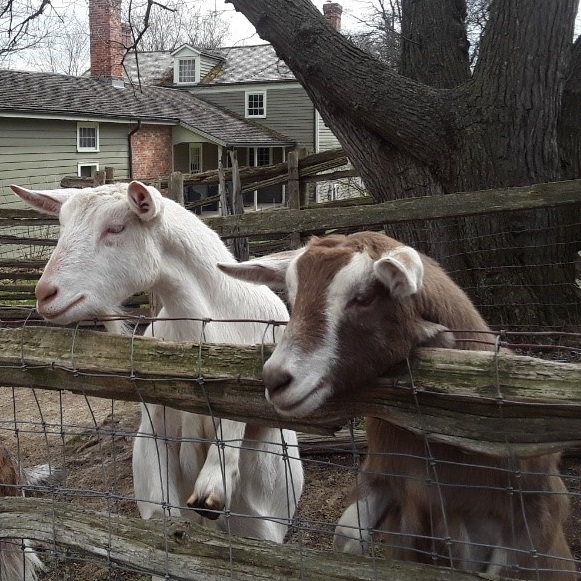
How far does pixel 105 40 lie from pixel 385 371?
28.0 meters

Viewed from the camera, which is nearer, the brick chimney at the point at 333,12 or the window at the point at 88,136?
the window at the point at 88,136

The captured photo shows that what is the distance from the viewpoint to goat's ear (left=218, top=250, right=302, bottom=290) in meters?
2.82

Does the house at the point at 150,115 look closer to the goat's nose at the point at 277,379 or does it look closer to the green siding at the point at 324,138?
the green siding at the point at 324,138

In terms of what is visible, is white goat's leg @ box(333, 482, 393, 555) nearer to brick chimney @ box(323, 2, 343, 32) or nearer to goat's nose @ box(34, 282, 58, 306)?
goat's nose @ box(34, 282, 58, 306)

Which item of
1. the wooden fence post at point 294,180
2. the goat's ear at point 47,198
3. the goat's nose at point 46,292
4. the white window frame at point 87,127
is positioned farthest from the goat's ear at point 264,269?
the white window frame at point 87,127

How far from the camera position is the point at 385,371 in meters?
2.18

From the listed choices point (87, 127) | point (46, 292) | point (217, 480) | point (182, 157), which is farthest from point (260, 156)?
point (217, 480)

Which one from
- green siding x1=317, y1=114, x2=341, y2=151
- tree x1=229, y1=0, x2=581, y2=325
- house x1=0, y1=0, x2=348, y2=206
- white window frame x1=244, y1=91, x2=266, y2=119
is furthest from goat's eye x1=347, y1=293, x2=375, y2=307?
white window frame x1=244, y1=91, x2=266, y2=119

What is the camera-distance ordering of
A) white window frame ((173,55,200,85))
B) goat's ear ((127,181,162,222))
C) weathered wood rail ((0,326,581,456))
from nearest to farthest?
weathered wood rail ((0,326,581,456)), goat's ear ((127,181,162,222)), white window frame ((173,55,200,85))

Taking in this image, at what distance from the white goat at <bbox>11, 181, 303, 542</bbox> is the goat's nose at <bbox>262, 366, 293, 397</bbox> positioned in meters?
1.10

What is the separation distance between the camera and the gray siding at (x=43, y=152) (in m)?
22.4

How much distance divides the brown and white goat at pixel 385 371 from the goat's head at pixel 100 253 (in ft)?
2.53

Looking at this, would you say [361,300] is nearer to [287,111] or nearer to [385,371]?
[385,371]

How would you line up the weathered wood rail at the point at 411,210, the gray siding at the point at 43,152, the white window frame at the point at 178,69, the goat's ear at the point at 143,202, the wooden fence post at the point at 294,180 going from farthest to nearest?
the white window frame at the point at 178,69 < the gray siding at the point at 43,152 < the wooden fence post at the point at 294,180 < the weathered wood rail at the point at 411,210 < the goat's ear at the point at 143,202
